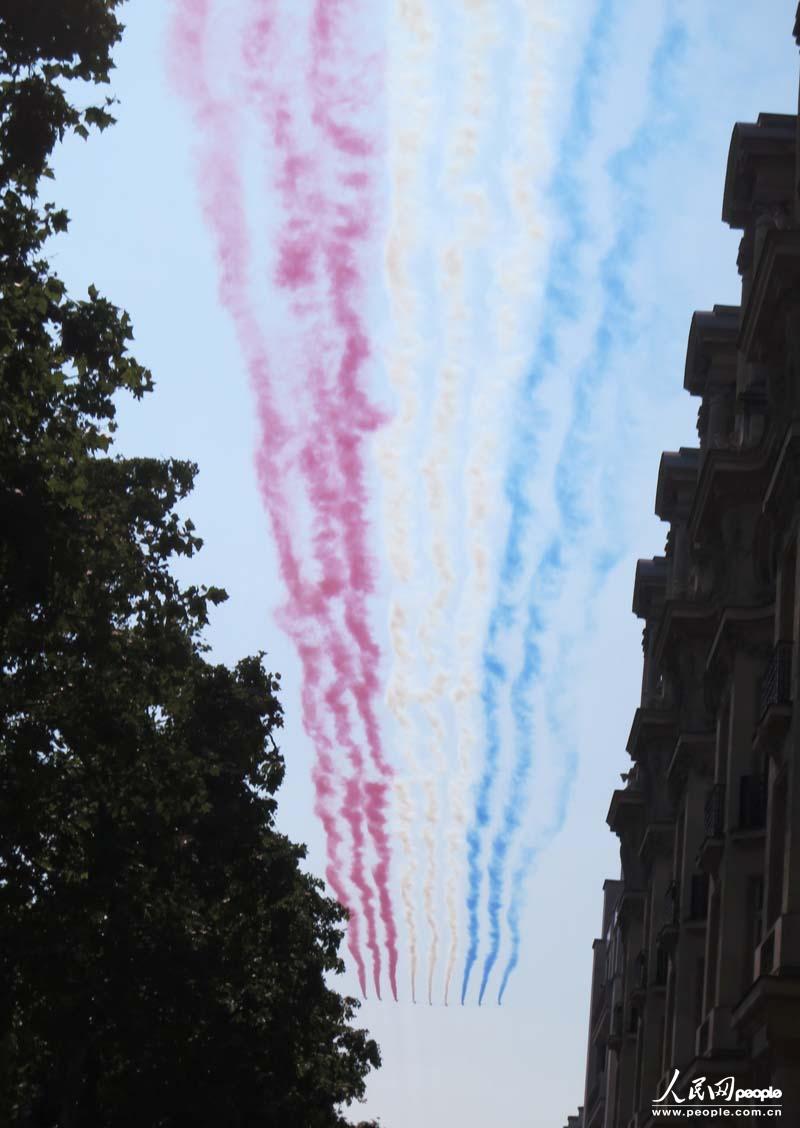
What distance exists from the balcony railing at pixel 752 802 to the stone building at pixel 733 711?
0.15 feet

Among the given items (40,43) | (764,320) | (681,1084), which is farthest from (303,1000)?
(40,43)

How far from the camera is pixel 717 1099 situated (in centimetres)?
3700

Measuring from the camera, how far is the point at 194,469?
35031mm

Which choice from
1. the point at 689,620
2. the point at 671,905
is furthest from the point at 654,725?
the point at 689,620

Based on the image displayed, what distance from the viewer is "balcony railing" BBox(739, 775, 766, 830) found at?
39.7 m

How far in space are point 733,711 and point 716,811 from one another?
263cm

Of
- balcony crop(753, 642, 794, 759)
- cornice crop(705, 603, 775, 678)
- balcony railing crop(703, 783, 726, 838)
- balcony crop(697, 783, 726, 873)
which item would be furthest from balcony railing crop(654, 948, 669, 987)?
balcony crop(753, 642, 794, 759)

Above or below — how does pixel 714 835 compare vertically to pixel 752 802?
below

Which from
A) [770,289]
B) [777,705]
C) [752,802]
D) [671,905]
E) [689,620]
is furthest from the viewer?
[671,905]

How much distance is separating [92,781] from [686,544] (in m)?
29.9

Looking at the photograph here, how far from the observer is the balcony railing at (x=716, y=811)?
136ft

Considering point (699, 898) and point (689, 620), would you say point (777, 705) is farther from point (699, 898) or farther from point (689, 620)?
point (689, 620)

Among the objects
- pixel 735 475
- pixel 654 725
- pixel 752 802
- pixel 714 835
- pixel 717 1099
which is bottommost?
pixel 717 1099

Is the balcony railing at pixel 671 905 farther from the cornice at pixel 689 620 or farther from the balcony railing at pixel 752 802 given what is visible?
the balcony railing at pixel 752 802
